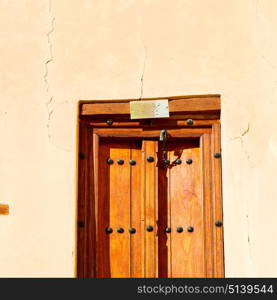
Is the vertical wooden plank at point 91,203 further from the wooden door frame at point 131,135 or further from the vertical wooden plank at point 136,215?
the vertical wooden plank at point 136,215

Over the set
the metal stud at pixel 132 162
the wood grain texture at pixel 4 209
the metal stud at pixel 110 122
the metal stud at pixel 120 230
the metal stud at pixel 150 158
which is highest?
the metal stud at pixel 110 122

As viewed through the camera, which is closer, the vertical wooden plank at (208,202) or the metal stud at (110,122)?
the vertical wooden plank at (208,202)

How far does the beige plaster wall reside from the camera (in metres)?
6.11

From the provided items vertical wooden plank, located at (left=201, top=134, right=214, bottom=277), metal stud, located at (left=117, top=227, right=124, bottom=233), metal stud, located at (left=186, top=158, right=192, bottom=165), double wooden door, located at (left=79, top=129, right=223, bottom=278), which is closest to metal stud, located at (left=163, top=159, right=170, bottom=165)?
double wooden door, located at (left=79, top=129, right=223, bottom=278)

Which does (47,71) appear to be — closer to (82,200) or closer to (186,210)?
(82,200)

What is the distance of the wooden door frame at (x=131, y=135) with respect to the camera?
6223 mm

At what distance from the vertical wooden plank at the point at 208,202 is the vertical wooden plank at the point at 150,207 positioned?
31 centimetres

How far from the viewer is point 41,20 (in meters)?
6.48

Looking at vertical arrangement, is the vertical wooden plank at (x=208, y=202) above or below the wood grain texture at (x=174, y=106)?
below

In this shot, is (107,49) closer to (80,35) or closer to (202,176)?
(80,35)

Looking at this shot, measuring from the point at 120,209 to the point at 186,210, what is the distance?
424mm

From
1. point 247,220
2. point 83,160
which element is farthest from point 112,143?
point 247,220

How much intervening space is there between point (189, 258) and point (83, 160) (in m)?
0.92

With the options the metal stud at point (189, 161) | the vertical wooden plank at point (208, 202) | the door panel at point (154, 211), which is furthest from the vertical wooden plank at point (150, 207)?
the vertical wooden plank at point (208, 202)
